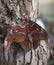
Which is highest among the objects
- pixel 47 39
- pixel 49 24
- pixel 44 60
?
pixel 47 39

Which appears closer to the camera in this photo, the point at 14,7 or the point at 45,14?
the point at 14,7

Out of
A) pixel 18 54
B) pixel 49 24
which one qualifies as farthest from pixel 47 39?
pixel 49 24

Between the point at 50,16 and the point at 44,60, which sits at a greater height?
the point at 44,60

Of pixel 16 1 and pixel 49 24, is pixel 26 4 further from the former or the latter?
pixel 49 24

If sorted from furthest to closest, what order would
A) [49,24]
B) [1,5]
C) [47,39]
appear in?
1. [49,24]
2. [1,5]
3. [47,39]

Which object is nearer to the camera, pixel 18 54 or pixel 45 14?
A: pixel 18 54

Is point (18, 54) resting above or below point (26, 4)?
below

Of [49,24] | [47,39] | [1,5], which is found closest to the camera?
[47,39]

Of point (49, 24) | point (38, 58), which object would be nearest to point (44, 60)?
point (38, 58)

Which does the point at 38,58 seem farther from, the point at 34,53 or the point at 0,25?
the point at 0,25
